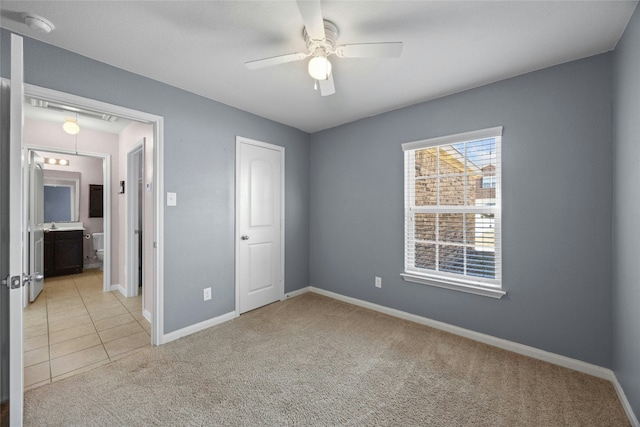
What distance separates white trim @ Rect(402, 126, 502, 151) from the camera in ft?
8.17

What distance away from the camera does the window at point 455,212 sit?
2.55 metres

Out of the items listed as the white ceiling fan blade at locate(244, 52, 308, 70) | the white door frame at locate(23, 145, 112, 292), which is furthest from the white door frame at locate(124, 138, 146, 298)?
the white ceiling fan blade at locate(244, 52, 308, 70)

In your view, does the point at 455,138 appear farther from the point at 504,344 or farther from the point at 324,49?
the point at 504,344

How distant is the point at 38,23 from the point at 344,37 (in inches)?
76.8

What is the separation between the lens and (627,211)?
1710mm

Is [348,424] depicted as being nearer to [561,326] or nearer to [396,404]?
[396,404]

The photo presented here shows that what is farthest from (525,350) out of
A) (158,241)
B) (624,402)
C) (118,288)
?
(118,288)

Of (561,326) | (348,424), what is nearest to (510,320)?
(561,326)

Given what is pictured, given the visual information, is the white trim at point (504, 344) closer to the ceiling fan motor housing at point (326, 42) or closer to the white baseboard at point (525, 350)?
the white baseboard at point (525, 350)

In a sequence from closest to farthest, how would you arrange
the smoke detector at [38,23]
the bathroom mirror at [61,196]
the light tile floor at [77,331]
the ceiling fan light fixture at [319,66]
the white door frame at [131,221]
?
the smoke detector at [38,23], the ceiling fan light fixture at [319,66], the light tile floor at [77,331], the white door frame at [131,221], the bathroom mirror at [61,196]

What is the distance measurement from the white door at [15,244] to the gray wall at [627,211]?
11.0ft

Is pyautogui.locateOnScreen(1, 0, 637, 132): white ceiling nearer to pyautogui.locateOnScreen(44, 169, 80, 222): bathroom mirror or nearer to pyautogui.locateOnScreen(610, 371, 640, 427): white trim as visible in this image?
pyautogui.locateOnScreen(610, 371, 640, 427): white trim

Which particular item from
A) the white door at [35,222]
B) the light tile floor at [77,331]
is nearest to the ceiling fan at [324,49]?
the light tile floor at [77,331]

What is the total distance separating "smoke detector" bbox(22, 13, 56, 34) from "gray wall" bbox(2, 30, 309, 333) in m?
0.26
